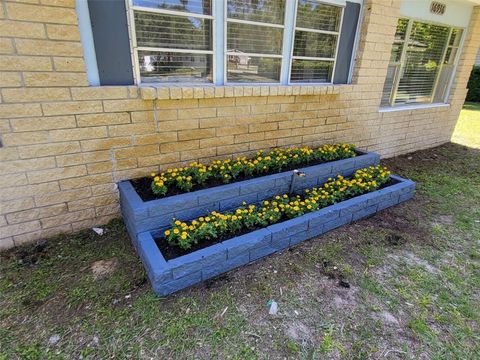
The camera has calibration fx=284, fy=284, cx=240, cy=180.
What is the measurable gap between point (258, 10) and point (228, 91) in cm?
94

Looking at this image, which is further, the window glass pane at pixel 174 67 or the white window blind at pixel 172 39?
the window glass pane at pixel 174 67

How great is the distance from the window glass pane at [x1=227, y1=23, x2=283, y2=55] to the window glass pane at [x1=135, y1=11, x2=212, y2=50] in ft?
0.93

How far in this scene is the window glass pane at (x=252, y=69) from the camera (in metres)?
3.07

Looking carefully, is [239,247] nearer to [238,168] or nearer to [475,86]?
[238,168]

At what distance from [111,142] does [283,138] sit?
209 cm

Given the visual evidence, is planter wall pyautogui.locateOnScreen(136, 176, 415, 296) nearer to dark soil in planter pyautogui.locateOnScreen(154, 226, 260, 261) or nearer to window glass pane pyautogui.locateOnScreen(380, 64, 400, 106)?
dark soil in planter pyautogui.locateOnScreen(154, 226, 260, 261)

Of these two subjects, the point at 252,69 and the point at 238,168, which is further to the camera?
the point at 252,69

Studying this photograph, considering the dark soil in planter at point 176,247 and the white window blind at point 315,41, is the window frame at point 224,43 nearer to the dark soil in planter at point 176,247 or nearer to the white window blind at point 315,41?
the white window blind at point 315,41

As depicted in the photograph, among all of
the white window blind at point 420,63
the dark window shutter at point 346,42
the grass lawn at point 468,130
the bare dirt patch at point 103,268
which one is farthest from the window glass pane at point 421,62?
the bare dirt patch at point 103,268

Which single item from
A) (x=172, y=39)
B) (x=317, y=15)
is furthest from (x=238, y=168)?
(x=317, y=15)

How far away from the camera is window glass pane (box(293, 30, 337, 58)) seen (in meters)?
3.46

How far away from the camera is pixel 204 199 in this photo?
264cm

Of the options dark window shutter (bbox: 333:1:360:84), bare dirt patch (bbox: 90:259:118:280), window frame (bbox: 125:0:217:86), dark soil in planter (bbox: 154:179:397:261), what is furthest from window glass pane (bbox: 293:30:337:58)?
bare dirt patch (bbox: 90:259:118:280)

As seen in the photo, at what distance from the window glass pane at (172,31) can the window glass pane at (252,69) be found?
0.35 metres
